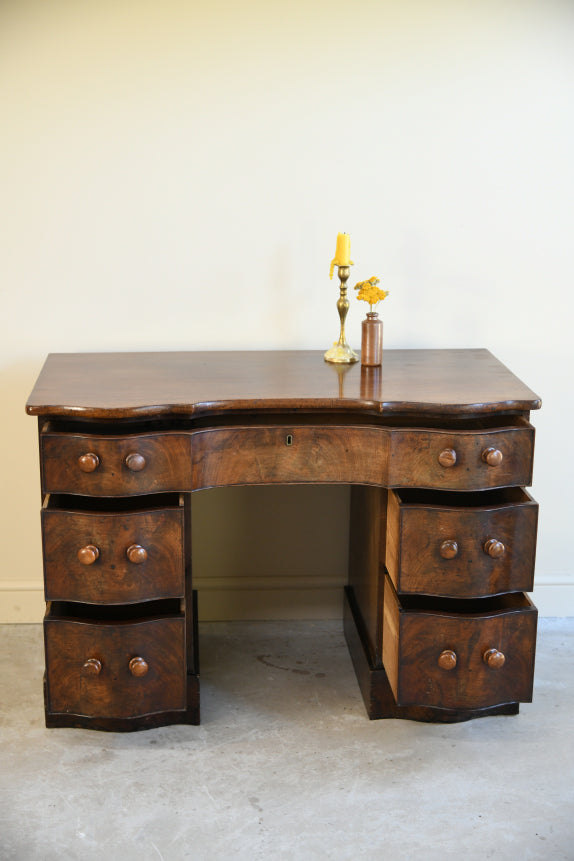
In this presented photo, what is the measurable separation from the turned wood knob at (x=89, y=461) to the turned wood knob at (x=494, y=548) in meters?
0.88

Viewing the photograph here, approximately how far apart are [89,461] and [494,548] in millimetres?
911

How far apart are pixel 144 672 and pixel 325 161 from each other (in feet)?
4.62

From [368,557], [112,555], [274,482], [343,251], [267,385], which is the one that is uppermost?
[343,251]

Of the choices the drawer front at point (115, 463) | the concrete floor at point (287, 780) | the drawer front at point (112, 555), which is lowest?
the concrete floor at point (287, 780)

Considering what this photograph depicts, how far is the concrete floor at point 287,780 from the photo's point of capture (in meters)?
1.99

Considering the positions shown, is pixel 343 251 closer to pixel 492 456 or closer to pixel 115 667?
pixel 492 456

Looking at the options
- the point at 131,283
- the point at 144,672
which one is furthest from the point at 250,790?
the point at 131,283

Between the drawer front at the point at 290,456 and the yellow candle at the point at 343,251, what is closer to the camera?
the drawer front at the point at 290,456

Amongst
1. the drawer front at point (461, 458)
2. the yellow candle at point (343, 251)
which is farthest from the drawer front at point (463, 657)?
the yellow candle at point (343, 251)

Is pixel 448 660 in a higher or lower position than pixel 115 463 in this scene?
lower

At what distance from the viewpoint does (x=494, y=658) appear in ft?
7.27

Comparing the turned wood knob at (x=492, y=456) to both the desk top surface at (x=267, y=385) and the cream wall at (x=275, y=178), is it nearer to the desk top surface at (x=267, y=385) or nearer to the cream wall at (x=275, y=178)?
the desk top surface at (x=267, y=385)

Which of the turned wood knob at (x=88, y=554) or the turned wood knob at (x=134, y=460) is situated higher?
the turned wood knob at (x=134, y=460)

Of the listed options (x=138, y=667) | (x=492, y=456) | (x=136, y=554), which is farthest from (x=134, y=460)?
(x=492, y=456)
